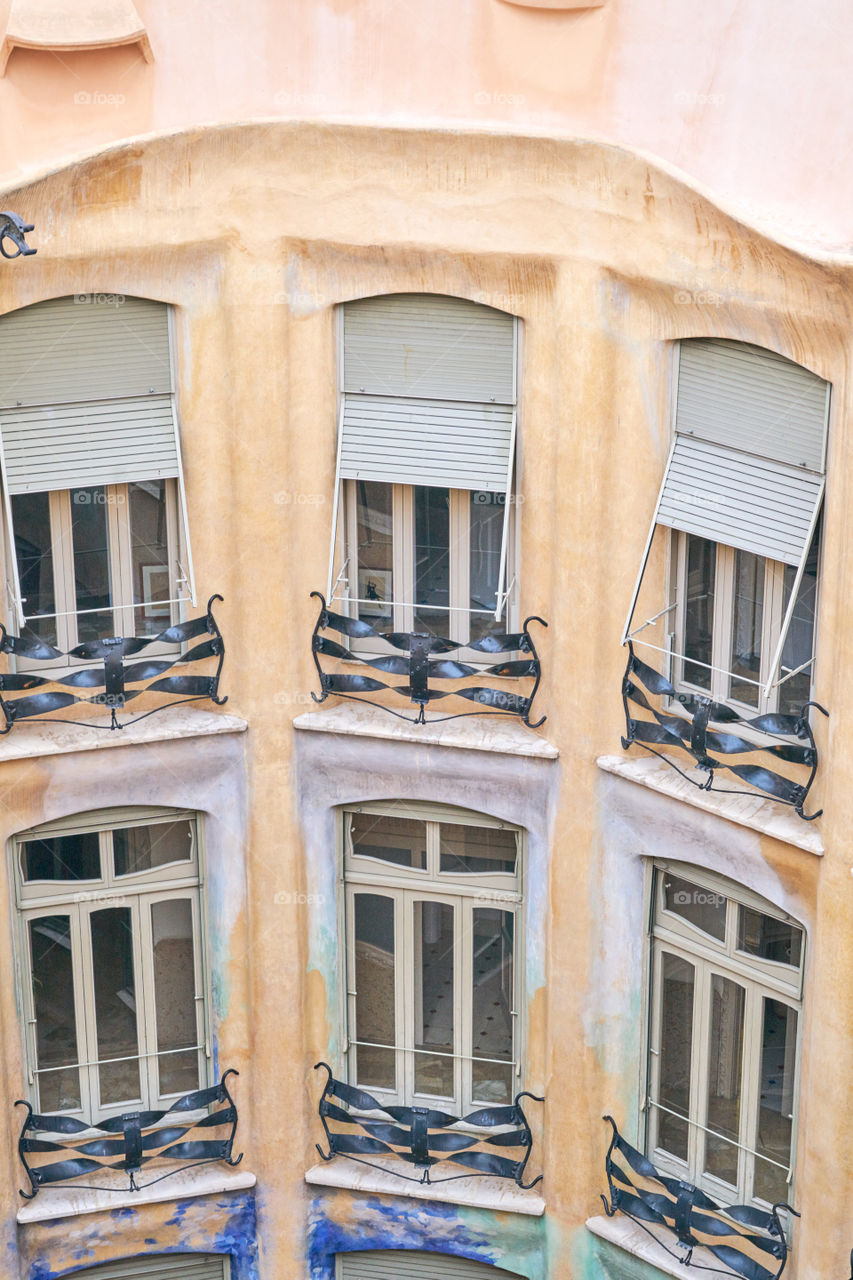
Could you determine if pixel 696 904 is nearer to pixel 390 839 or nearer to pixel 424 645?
pixel 390 839

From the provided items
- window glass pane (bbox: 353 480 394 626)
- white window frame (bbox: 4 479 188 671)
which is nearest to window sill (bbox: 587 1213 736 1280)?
window glass pane (bbox: 353 480 394 626)

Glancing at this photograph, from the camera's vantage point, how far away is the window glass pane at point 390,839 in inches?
760

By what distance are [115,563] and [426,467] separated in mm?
3186

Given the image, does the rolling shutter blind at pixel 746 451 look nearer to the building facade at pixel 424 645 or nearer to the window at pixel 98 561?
the building facade at pixel 424 645

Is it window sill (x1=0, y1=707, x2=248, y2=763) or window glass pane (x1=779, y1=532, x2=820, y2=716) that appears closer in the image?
window glass pane (x1=779, y1=532, x2=820, y2=716)

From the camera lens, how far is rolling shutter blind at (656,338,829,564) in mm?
15984

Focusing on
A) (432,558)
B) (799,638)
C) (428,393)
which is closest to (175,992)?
(432,558)

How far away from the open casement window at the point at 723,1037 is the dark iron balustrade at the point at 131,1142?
14.4 feet

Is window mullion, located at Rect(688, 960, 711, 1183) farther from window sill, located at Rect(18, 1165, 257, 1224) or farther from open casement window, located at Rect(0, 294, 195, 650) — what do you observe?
open casement window, located at Rect(0, 294, 195, 650)

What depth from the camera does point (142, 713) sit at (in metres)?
18.7

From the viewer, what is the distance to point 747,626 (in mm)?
17203

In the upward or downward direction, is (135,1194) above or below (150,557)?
below

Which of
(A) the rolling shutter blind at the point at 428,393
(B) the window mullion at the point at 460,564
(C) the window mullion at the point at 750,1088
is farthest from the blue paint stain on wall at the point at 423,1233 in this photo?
(A) the rolling shutter blind at the point at 428,393

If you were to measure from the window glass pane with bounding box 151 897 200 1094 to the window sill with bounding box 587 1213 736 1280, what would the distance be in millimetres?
4376
